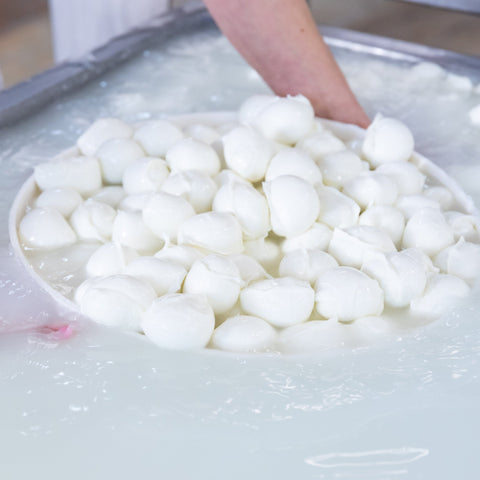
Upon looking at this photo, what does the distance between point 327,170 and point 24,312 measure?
56cm

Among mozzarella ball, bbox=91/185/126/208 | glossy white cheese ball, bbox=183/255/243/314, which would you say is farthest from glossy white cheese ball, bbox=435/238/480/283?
mozzarella ball, bbox=91/185/126/208

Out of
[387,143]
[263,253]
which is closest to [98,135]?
[263,253]

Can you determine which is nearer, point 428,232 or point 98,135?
point 428,232

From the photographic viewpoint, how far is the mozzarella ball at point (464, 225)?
1.04 m

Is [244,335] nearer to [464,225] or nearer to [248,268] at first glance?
[248,268]

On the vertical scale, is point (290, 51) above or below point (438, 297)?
above

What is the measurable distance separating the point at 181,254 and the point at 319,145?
391 millimetres

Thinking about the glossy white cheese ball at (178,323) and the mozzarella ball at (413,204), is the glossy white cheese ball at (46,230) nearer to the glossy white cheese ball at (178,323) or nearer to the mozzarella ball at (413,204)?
the glossy white cheese ball at (178,323)

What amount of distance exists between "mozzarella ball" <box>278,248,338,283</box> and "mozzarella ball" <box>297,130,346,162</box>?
269mm

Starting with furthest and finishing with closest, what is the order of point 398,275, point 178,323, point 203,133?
1. point 203,133
2. point 398,275
3. point 178,323

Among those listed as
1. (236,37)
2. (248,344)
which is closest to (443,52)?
(236,37)

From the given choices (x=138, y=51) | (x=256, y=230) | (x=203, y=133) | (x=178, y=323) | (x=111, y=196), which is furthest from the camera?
(x=138, y=51)

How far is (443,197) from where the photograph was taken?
1151 millimetres

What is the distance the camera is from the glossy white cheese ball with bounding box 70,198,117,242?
3.35ft
